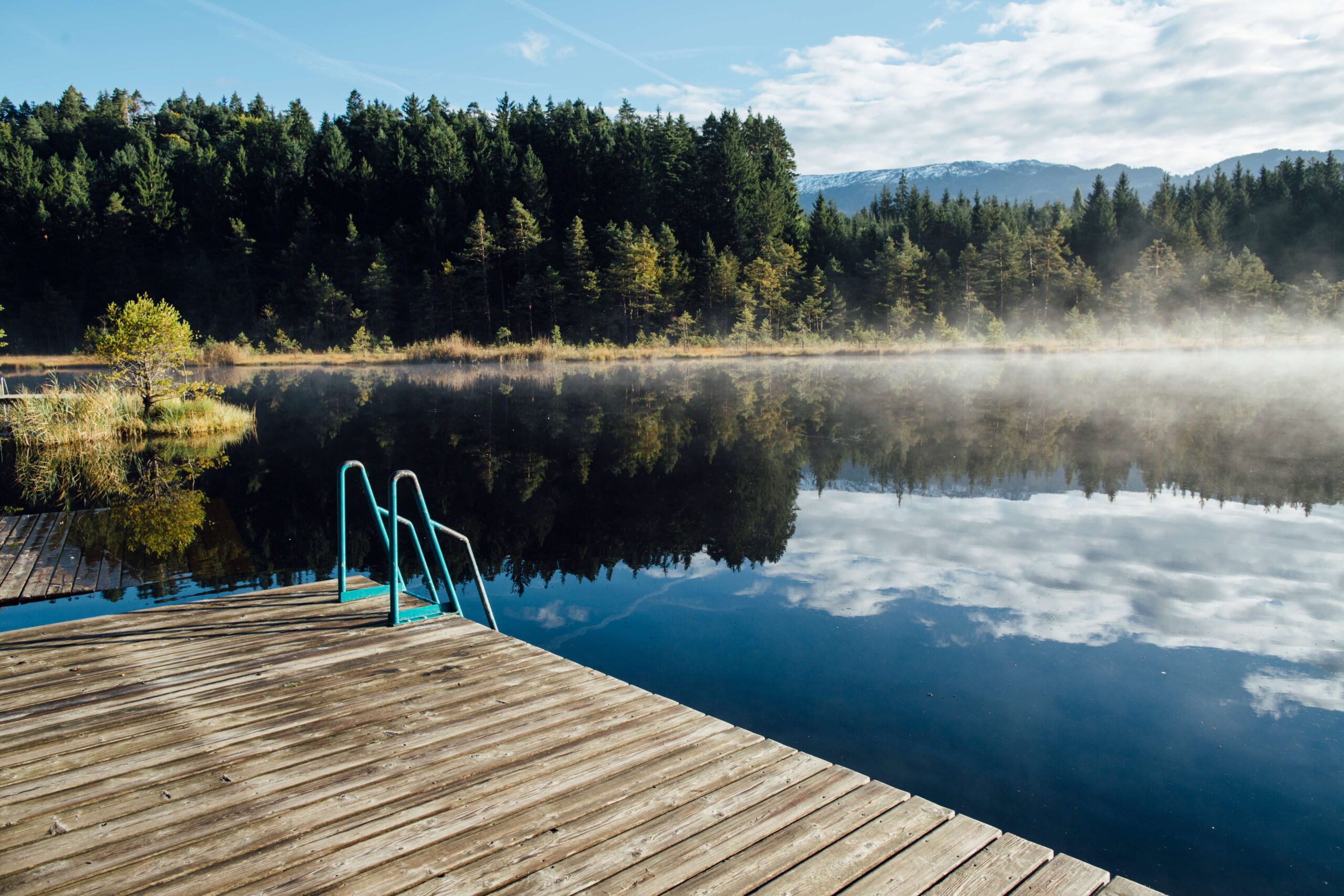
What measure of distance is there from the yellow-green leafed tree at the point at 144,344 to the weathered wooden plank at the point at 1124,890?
16.5 metres

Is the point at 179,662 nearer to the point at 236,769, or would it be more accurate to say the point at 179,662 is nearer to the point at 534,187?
the point at 236,769

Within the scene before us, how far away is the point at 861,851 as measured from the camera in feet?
8.32

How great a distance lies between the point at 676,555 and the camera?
7.75 meters

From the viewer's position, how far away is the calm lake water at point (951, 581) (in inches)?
151

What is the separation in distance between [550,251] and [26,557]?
1979 inches

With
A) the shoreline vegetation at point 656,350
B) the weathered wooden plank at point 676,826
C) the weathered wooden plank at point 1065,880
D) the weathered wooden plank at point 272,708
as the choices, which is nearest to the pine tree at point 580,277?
the shoreline vegetation at point 656,350

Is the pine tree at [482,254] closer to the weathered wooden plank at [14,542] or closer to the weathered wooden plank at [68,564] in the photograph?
the weathered wooden plank at [14,542]

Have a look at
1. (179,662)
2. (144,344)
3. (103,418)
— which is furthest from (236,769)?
(103,418)

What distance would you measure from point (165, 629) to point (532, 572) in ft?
10.1

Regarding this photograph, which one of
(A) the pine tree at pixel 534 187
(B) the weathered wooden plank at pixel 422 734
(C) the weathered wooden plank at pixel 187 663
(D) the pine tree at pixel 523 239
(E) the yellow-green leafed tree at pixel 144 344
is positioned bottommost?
(B) the weathered wooden plank at pixel 422 734

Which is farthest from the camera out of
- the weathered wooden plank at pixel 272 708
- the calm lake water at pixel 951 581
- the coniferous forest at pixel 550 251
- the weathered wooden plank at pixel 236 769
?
the coniferous forest at pixel 550 251

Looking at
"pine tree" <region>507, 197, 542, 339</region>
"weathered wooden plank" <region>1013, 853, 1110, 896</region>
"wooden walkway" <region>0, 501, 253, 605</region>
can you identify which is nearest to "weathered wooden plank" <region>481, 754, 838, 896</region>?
"weathered wooden plank" <region>1013, 853, 1110, 896</region>

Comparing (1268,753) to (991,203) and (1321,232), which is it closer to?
(991,203)

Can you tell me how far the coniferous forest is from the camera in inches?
2036
